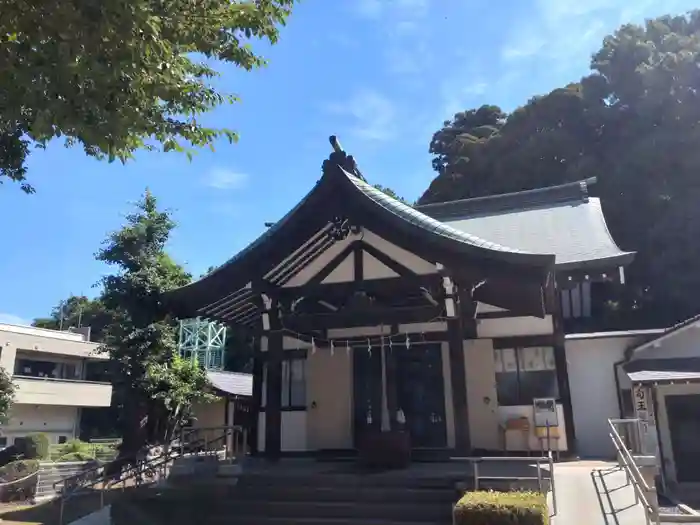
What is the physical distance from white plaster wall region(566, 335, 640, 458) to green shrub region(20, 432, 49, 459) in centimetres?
1993

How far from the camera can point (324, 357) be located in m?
11.9

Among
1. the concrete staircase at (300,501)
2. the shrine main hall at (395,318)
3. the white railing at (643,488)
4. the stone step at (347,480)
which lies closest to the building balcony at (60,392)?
the shrine main hall at (395,318)

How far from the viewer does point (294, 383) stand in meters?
12.2

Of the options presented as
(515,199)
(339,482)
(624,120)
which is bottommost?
(339,482)

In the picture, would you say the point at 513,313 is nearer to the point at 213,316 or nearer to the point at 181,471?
the point at 213,316

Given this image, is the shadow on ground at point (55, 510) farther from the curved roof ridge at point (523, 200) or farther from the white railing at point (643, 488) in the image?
the curved roof ridge at point (523, 200)

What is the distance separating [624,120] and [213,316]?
2725cm

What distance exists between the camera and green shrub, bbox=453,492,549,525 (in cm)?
599

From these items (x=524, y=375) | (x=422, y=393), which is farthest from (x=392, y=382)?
(x=524, y=375)

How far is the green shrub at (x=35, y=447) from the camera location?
2136cm

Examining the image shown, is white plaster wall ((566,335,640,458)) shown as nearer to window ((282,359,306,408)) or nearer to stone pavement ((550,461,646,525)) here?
stone pavement ((550,461,646,525))

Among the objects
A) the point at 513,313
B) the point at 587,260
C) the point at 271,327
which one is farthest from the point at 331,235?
the point at 587,260

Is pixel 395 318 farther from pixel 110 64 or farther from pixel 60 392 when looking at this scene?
pixel 60 392

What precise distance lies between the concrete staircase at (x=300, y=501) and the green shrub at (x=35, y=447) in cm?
1586
